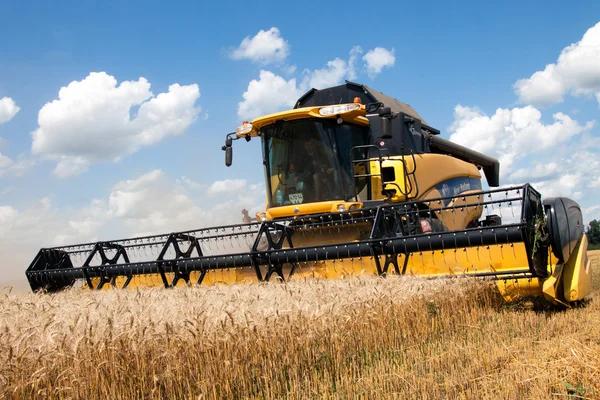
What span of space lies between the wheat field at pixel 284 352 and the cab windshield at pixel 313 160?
2.70 metres

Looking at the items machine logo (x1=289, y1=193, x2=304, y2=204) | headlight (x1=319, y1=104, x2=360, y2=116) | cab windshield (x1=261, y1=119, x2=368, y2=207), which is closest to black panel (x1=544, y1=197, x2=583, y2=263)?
cab windshield (x1=261, y1=119, x2=368, y2=207)

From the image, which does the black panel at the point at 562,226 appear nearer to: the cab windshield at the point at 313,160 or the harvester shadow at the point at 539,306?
the harvester shadow at the point at 539,306

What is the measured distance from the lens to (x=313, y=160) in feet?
22.2

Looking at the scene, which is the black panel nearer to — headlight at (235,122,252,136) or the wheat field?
the wheat field

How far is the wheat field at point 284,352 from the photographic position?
7.95 ft

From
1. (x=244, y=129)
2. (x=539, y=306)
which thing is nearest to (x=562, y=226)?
(x=539, y=306)

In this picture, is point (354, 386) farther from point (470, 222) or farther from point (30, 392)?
point (470, 222)

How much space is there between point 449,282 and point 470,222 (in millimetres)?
4430

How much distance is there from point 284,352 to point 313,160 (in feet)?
13.1

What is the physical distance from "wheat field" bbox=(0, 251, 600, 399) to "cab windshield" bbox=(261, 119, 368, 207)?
2699 millimetres

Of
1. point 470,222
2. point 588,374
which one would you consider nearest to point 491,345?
point 588,374

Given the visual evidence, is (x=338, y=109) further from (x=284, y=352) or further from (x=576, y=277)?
(x=284, y=352)

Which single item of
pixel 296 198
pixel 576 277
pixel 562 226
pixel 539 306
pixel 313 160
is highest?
pixel 313 160

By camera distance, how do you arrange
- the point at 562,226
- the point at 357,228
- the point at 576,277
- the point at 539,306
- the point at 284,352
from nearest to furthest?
the point at 284,352 → the point at 562,226 → the point at 576,277 → the point at 539,306 → the point at 357,228
